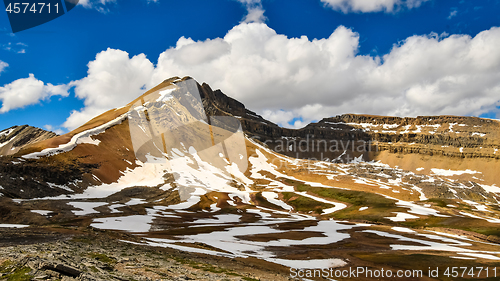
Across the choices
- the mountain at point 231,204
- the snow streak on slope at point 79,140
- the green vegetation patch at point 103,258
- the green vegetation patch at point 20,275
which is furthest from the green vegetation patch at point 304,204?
the snow streak on slope at point 79,140

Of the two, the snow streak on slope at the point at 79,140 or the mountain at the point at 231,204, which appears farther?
the snow streak on slope at the point at 79,140

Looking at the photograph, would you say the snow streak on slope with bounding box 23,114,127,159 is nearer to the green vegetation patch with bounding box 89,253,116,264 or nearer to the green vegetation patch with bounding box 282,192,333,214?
the green vegetation patch with bounding box 282,192,333,214

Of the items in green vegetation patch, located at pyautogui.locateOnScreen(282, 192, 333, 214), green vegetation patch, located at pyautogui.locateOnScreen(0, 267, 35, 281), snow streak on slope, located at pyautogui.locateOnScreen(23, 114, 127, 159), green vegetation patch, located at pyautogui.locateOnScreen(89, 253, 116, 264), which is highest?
snow streak on slope, located at pyautogui.locateOnScreen(23, 114, 127, 159)

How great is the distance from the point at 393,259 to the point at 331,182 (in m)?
119

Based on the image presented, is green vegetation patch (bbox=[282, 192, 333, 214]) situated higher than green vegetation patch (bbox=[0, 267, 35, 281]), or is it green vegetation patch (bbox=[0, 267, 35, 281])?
green vegetation patch (bbox=[0, 267, 35, 281])

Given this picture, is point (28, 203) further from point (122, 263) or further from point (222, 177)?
point (222, 177)

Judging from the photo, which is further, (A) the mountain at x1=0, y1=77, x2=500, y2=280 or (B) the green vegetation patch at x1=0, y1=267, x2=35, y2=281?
(A) the mountain at x1=0, y1=77, x2=500, y2=280

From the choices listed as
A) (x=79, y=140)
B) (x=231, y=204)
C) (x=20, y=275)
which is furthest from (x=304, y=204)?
(x=79, y=140)

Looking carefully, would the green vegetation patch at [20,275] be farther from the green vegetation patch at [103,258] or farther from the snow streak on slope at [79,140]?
the snow streak on slope at [79,140]

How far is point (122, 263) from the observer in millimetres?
21969

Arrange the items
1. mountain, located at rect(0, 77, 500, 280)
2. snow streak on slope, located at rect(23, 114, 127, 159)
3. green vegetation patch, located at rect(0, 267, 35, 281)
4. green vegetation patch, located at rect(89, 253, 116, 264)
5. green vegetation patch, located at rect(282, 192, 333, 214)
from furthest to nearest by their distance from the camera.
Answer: snow streak on slope, located at rect(23, 114, 127, 159) < green vegetation patch, located at rect(282, 192, 333, 214) < mountain, located at rect(0, 77, 500, 280) < green vegetation patch, located at rect(89, 253, 116, 264) < green vegetation patch, located at rect(0, 267, 35, 281)

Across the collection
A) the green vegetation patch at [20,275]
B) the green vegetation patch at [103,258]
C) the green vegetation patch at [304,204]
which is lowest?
the green vegetation patch at [304,204]

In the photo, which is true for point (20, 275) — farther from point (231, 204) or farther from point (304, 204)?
point (304, 204)

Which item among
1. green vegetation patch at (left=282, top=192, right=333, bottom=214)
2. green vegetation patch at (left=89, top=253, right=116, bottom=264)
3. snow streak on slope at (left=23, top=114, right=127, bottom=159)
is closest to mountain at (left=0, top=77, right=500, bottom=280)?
green vegetation patch at (left=282, top=192, right=333, bottom=214)
